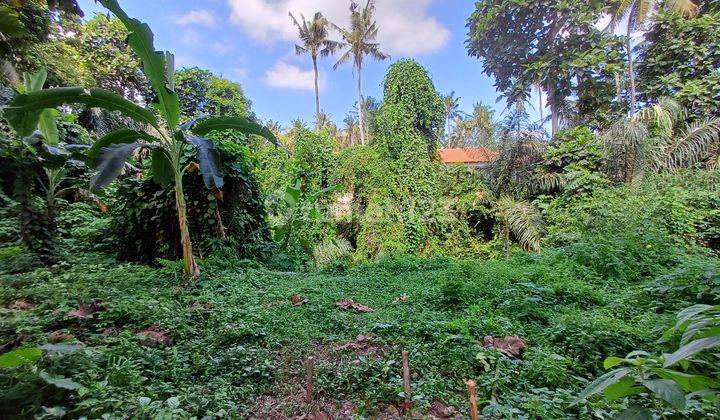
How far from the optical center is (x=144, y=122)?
153 inches

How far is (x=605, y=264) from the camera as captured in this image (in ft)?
14.8

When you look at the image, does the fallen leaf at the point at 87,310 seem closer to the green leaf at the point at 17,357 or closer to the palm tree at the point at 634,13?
the green leaf at the point at 17,357

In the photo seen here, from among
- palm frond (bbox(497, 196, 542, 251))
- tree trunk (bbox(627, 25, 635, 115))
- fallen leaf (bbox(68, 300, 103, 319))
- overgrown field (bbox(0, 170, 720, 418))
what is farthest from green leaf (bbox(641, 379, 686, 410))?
tree trunk (bbox(627, 25, 635, 115))

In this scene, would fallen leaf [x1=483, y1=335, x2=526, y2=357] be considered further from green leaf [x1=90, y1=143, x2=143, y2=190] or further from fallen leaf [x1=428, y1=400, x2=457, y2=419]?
green leaf [x1=90, y1=143, x2=143, y2=190]

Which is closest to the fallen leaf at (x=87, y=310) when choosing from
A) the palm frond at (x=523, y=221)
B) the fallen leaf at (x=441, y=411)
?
the fallen leaf at (x=441, y=411)

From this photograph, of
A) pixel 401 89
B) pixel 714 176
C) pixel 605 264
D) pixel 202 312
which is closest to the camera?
pixel 202 312

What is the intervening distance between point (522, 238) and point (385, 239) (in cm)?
363

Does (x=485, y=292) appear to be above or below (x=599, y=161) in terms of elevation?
below

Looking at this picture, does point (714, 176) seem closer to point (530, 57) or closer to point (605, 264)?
point (605, 264)

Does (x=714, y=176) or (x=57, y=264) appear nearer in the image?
(x=57, y=264)

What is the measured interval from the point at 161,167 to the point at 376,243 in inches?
246

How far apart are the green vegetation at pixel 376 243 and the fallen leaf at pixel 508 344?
3 centimetres

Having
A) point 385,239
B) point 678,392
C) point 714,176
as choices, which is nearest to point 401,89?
point 385,239

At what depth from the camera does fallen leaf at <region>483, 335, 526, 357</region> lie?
246 cm
